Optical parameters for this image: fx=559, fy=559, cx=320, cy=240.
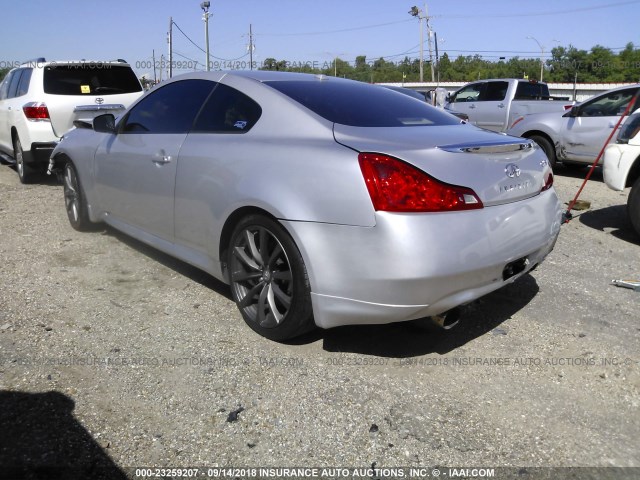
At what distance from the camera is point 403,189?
8.81 ft

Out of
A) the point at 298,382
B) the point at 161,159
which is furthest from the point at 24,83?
the point at 298,382

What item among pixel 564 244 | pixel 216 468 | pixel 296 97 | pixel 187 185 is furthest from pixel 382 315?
pixel 564 244

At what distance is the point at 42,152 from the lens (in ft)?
26.6

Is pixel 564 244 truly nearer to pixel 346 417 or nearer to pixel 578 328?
pixel 578 328

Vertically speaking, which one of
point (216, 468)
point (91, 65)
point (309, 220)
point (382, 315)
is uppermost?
point (91, 65)

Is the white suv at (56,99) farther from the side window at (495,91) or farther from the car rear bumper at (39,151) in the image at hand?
the side window at (495,91)

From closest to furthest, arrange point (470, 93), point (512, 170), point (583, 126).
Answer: point (512, 170), point (583, 126), point (470, 93)

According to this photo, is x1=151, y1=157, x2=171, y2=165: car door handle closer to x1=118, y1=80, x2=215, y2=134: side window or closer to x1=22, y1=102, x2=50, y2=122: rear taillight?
x1=118, y1=80, x2=215, y2=134: side window

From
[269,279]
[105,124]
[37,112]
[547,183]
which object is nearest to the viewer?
[269,279]

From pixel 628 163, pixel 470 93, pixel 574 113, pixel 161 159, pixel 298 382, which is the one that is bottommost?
pixel 298 382

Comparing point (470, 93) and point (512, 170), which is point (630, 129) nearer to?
point (512, 170)

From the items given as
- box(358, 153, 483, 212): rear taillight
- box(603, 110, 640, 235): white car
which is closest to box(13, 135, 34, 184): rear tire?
box(358, 153, 483, 212): rear taillight

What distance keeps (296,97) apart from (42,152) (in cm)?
609

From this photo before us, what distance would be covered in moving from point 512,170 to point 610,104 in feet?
23.8
